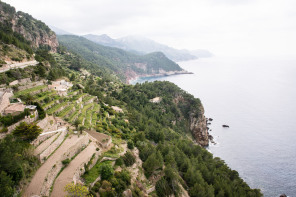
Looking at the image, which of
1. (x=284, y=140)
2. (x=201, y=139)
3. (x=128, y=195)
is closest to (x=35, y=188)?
(x=128, y=195)

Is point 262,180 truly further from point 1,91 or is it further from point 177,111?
point 1,91

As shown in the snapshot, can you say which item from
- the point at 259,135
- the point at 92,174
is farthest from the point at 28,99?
the point at 259,135

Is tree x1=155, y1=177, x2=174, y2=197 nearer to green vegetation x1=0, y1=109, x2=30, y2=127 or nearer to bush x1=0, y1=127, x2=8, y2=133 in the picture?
bush x1=0, y1=127, x2=8, y2=133

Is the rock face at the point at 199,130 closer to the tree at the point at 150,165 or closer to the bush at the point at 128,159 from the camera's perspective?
the tree at the point at 150,165

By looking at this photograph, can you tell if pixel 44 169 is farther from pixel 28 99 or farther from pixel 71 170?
pixel 28 99

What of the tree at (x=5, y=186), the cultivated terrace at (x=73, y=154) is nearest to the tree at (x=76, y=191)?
the cultivated terrace at (x=73, y=154)
